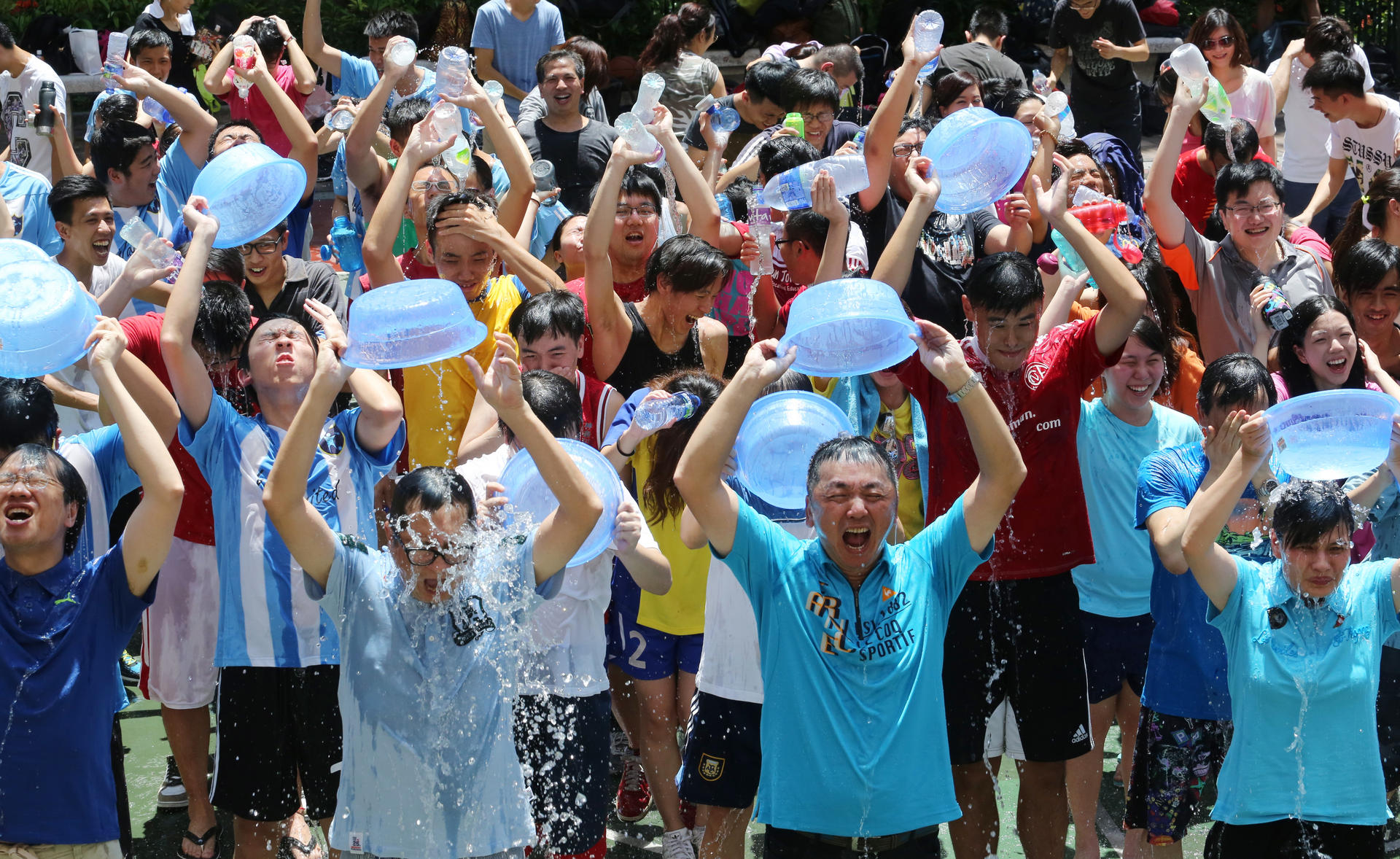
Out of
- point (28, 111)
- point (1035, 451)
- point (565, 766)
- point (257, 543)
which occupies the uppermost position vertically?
point (1035, 451)

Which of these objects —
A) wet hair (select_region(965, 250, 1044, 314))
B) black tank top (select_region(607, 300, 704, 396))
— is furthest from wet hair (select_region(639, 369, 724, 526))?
wet hair (select_region(965, 250, 1044, 314))

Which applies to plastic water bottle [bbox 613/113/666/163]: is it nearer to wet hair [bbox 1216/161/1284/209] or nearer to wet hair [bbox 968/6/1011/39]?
wet hair [bbox 1216/161/1284/209]

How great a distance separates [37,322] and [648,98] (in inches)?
101

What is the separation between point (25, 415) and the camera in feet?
14.2

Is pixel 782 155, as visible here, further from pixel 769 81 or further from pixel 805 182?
pixel 769 81

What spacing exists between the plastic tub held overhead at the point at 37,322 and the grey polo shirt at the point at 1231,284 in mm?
4243

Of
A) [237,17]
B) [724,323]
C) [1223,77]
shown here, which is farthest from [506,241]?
[237,17]

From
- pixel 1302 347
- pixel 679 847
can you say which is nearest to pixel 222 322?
pixel 679 847

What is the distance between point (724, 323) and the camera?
590 centimetres

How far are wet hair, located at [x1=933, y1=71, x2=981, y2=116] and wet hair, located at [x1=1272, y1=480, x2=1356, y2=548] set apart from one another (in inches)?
155

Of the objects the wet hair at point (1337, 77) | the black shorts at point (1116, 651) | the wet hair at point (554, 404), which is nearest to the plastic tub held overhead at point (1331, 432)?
the black shorts at point (1116, 651)

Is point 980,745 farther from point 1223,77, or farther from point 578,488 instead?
point 1223,77

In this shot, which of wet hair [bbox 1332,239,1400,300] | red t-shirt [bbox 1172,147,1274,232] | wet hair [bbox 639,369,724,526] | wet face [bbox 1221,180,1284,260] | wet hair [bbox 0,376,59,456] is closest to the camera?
wet hair [bbox 0,376,59,456]

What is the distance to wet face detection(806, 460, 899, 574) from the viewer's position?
11.8ft
